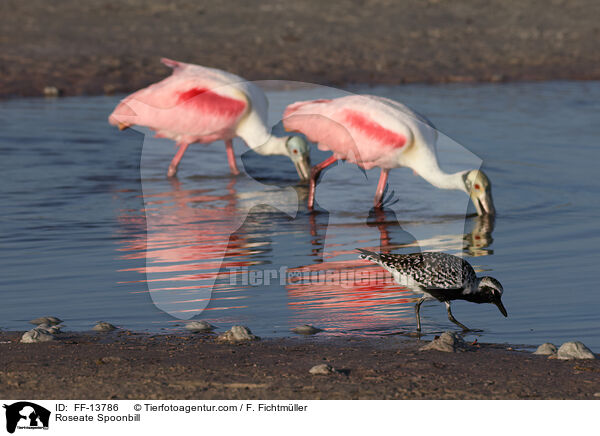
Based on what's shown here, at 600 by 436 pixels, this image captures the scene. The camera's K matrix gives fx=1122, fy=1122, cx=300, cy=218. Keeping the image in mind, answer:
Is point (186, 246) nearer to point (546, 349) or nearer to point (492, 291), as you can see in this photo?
point (492, 291)

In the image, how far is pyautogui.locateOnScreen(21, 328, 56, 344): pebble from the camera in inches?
249

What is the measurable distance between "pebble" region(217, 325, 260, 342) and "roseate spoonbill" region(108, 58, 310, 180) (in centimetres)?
649

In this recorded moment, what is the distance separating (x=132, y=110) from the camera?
13062mm

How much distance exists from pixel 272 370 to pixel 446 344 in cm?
110

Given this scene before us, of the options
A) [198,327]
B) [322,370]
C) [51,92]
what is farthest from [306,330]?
[51,92]

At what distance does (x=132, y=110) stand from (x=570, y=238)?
5.56m

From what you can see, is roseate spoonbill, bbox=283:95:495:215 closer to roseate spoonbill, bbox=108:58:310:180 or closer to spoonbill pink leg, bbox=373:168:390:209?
spoonbill pink leg, bbox=373:168:390:209

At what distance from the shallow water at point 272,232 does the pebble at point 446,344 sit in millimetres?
467

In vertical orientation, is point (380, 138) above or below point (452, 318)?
above

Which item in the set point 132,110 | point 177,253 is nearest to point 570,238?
point 177,253

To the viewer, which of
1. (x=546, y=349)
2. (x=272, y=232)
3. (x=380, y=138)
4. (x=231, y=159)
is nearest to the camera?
(x=546, y=349)

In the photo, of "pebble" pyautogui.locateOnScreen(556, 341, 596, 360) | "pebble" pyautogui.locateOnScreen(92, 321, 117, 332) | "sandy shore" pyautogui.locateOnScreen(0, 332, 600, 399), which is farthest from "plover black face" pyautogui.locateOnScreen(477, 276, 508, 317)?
"pebble" pyautogui.locateOnScreen(92, 321, 117, 332)

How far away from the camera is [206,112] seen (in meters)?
12.8
